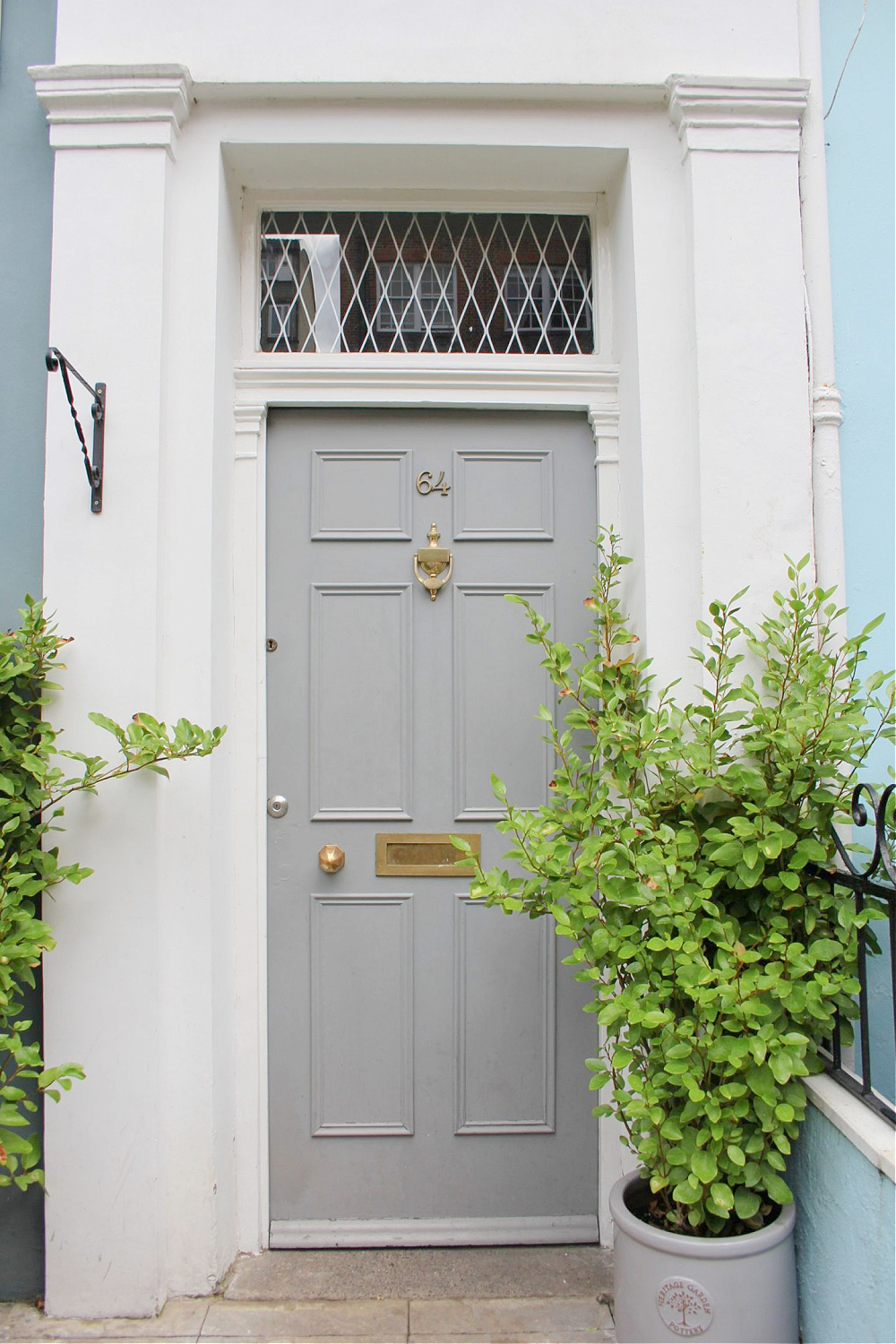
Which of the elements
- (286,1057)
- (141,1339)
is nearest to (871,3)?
(286,1057)

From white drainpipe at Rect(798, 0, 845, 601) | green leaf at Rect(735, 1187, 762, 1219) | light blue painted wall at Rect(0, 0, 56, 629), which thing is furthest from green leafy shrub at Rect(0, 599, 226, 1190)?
white drainpipe at Rect(798, 0, 845, 601)

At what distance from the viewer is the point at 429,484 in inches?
109

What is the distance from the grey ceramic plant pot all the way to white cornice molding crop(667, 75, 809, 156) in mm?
2760

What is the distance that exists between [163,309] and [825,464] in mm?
1882

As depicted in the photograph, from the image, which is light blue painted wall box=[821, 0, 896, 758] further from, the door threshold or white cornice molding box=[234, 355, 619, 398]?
the door threshold

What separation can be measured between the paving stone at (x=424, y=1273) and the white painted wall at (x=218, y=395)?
0.13 meters

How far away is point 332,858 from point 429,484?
3.86 feet

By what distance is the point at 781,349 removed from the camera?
248 cm

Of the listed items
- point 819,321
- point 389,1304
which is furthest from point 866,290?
point 389,1304

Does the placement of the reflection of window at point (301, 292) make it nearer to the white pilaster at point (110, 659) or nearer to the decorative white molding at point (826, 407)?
the white pilaster at point (110, 659)

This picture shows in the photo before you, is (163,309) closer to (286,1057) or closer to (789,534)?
(789,534)

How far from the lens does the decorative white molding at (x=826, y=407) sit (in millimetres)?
2492

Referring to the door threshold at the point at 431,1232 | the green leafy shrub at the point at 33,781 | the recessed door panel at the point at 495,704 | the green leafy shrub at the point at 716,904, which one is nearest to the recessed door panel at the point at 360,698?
the recessed door panel at the point at 495,704

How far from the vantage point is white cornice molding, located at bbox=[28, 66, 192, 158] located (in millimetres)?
2434
